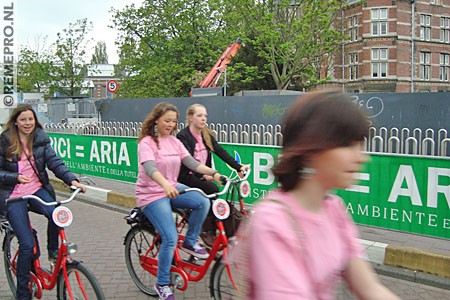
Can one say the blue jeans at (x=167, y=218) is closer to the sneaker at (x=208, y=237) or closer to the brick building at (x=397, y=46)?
the sneaker at (x=208, y=237)

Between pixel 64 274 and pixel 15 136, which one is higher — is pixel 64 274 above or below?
below

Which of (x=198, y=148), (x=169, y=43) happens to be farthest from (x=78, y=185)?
(x=169, y=43)

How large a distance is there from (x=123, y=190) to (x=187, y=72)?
2122 centimetres

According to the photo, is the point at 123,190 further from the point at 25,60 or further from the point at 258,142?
the point at 25,60

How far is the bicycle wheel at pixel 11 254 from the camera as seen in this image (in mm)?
4250

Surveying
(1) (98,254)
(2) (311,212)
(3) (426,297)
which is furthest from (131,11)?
(2) (311,212)

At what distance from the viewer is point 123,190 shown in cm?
1020

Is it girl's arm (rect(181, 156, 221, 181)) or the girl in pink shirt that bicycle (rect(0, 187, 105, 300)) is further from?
the girl in pink shirt

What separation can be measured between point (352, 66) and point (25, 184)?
44710 mm

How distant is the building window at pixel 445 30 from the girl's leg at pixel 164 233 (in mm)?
47655

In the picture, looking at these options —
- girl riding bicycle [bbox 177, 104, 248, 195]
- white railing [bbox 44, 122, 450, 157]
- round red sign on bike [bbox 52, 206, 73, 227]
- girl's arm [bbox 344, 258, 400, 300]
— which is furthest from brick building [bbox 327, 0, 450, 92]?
girl's arm [bbox 344, 258, 400, 300]

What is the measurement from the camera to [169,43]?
3011cm

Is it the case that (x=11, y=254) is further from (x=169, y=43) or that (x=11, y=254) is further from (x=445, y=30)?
(x=445, y=30)

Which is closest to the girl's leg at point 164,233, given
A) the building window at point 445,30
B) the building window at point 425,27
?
the building window at point 425,27
